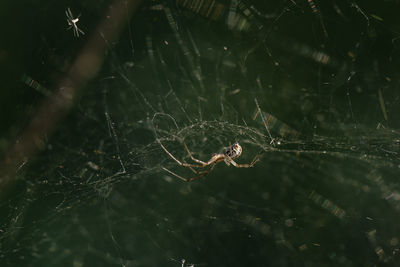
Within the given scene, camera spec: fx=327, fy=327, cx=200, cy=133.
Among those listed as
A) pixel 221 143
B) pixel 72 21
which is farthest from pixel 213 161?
pixel 72 21

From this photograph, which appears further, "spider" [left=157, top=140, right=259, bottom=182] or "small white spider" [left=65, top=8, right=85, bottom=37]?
"small white spider" [left=65, top=8, right=85, bottom=37]

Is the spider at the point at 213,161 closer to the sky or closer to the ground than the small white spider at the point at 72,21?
closer to the ground

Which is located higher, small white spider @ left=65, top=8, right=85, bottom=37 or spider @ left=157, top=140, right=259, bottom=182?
small white spider @ left=65, top=8, right=85, bottom=37

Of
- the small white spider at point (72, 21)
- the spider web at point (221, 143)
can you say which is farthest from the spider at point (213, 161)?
the small white spider at point (72, 21)

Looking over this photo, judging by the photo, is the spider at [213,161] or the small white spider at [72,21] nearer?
the spider at [213,161]

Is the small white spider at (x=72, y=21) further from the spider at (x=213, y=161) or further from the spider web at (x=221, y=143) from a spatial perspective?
the spider at (x=213, y=161)

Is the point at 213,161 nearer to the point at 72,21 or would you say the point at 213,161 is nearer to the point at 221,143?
the point at 221,143

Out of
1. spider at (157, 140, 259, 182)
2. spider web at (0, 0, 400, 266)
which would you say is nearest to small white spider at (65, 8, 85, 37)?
spider web at (0, 0, 400, 266)

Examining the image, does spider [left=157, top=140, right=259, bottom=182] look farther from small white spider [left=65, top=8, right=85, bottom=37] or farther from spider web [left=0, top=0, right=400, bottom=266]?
small white spider [left=65, top=8, right=85, bottom=37]

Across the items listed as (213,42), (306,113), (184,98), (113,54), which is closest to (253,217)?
(306,113)

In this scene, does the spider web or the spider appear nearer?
the spider
